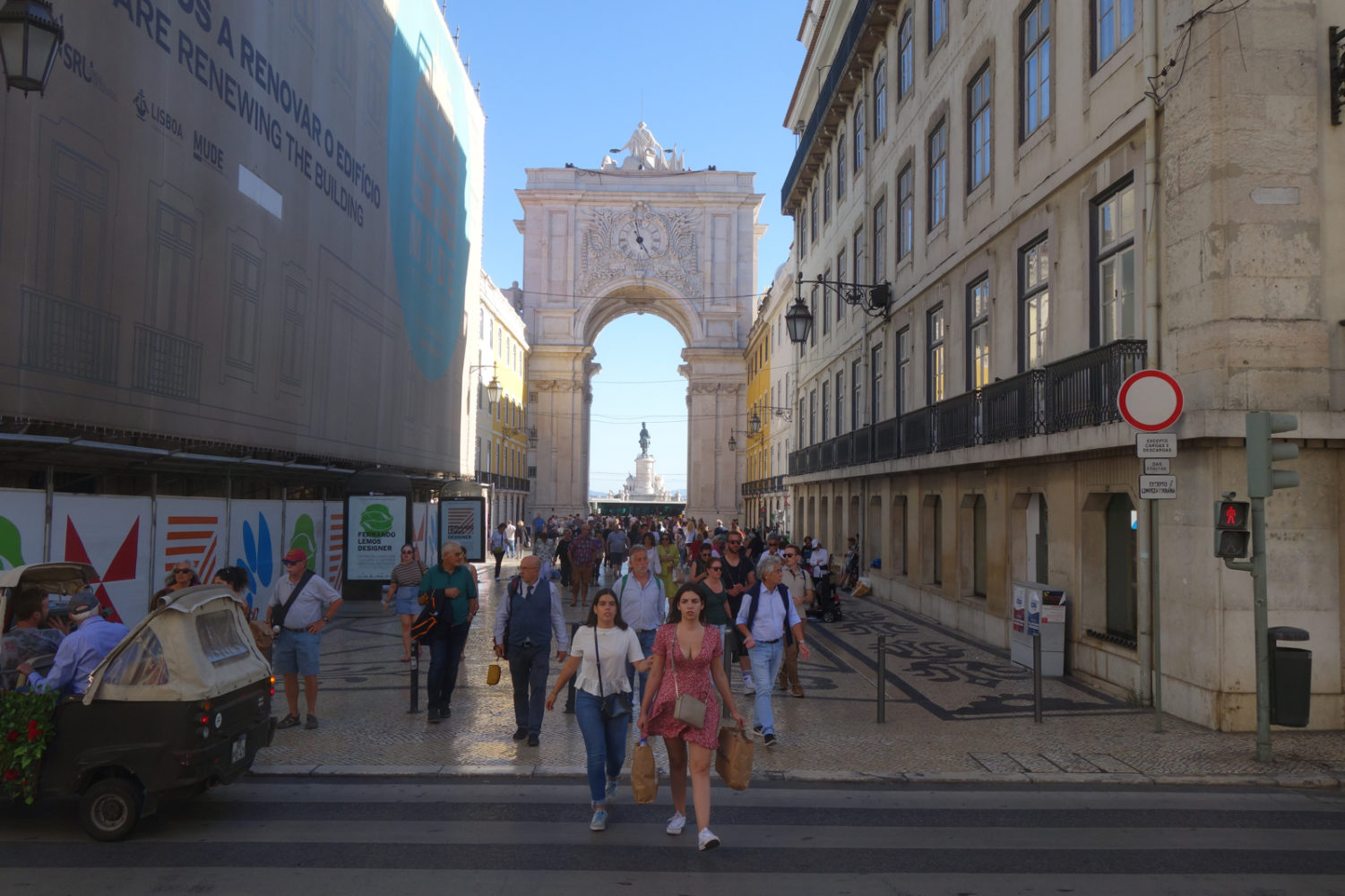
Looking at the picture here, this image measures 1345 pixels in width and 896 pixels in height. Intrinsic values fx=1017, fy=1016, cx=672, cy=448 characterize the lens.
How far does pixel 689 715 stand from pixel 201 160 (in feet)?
42.5

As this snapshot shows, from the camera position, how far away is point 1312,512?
32.5ft

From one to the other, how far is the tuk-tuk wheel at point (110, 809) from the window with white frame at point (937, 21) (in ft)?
60.7

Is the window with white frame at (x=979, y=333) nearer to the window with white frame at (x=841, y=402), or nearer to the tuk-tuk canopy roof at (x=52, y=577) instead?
the window with white frame at (x=841, y=402)

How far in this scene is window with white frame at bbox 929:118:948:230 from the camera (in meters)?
19.3

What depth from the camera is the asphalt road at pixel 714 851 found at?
219 inches

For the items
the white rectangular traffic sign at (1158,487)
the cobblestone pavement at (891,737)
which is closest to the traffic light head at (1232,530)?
the white rectangular traffic sign at (1158,487)

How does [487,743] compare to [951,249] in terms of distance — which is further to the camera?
[951,249]

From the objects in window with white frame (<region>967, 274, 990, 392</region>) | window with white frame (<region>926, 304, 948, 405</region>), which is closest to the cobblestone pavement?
window with white frame (<region>967, 274, 990, 392</region>)

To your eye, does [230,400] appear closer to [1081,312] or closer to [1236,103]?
[1081,312]

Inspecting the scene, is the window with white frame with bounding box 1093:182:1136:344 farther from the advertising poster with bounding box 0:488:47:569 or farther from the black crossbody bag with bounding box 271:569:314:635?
the advertising poster with bounding box 0:488:47:569

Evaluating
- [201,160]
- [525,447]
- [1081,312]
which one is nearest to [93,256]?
[201,160]

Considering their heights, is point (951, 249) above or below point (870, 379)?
above

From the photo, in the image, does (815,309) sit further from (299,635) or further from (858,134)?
(299,635)

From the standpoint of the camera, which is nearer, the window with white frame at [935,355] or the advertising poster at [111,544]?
the advertising poster at [111,544]
